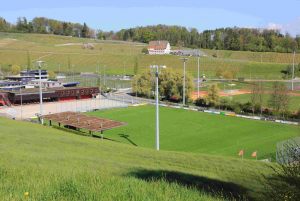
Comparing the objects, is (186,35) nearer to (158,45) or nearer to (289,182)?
(158,45)

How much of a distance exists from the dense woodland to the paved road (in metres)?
86.6

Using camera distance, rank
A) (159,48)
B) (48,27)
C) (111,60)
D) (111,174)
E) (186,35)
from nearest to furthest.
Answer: (111,174)
(111,60)
(159,48)
(186,35)
(48,27)

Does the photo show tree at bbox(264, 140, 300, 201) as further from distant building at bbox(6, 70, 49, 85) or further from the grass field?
distant building at bbox(6, 70, 49, 85)

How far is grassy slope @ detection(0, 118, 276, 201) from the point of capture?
672cm

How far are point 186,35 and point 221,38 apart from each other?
67.8 ft

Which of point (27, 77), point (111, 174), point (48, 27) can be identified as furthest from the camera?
point (48, 27)

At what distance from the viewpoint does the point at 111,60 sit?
4624 inches

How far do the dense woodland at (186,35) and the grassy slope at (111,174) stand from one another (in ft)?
400

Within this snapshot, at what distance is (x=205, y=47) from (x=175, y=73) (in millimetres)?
90343

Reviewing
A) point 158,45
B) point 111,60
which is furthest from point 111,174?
point 158,45

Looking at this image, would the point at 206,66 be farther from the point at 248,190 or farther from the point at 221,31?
the point at 248,190

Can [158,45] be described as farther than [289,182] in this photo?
Yes

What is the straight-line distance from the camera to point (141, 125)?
41.9 metres

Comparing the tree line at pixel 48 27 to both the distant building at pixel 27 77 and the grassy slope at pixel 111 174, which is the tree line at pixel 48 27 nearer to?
the distant building at pixel 27 77
